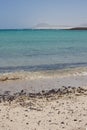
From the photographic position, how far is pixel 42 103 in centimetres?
970

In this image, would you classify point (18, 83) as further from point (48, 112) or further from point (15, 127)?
point (15, 127)

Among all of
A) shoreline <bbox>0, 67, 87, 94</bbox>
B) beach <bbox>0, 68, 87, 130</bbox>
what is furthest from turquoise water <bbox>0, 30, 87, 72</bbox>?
beach <bbox>0, 68, 87, 130</bbox>

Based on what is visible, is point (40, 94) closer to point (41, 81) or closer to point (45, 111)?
point (45, 111)

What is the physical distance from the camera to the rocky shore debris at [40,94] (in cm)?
1041

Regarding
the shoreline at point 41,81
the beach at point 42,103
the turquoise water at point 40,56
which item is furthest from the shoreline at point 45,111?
the turquoise water at point 40,56

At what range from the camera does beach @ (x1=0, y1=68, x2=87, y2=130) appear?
776cm

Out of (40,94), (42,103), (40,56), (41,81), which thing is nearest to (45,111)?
(42,103)

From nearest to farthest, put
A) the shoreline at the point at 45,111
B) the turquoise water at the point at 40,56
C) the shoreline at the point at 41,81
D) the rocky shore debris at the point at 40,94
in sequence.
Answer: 1. the shoreline at the point at 45,111
2. the rocky shore debris at the point at 40,94
3. the shoreline at the point at 41,81
4. the turquoise water at the point at 40,56

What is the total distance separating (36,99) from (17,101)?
2.04ft

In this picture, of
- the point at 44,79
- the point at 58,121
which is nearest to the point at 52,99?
the point at 58,121

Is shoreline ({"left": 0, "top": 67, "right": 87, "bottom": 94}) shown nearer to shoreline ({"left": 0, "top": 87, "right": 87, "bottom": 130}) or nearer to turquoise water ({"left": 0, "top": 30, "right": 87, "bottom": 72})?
shoreline ({"left": 0, "top": 87, "right": 87, "bottom": 130})

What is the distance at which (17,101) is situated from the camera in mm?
9984

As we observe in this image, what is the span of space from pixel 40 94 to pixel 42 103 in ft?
4.79

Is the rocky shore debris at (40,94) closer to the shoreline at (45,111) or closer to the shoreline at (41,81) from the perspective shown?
the shoreline at (45,111)
